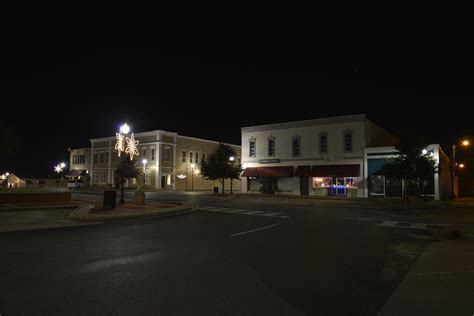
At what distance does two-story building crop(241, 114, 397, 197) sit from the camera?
35875 mm

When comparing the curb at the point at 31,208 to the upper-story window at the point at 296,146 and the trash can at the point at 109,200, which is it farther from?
the upper-story window at the point at 296,146

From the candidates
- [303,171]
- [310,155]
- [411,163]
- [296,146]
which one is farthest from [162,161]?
[411,163]

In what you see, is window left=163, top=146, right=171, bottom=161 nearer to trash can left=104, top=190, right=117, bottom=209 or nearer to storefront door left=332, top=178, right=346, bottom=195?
storefront door left=332, top=178, right=346, bottom=195

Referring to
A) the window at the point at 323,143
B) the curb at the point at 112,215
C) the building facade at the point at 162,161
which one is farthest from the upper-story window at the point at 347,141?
the building facade at the point at 162,161

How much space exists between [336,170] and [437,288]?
31.4 m

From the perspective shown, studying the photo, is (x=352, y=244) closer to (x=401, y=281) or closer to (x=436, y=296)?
(x=401, y=281)

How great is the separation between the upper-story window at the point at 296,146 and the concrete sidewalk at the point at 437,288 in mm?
31276

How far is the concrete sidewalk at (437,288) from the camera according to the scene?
467 centimetres

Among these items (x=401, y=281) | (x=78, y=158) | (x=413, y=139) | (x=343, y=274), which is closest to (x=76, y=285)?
(x=343, y=274)

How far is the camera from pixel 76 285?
5.57m

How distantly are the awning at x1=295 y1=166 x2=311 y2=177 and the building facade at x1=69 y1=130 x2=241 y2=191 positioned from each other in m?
22.6

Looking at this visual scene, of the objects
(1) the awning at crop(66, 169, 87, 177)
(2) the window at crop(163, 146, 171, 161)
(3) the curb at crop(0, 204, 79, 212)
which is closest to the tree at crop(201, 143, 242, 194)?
(2) the window at crop(163, 146, 171, 161)

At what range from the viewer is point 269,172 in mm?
40438

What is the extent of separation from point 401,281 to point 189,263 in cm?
430
